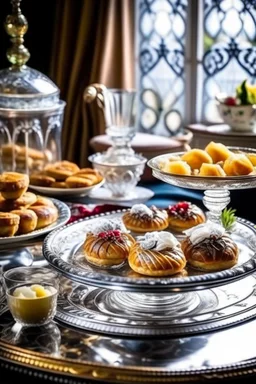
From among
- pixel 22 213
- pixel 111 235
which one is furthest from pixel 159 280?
pixel 22 213

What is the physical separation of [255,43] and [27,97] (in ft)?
5.39

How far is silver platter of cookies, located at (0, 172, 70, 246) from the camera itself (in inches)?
66.7

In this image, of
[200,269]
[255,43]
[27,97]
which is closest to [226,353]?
[200,269]

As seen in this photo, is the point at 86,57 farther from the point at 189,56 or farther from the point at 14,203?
the point at 14,203

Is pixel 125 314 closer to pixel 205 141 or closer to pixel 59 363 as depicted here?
pixel 59 363

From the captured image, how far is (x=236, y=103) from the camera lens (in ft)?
9.79

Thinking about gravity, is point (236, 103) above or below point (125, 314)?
above

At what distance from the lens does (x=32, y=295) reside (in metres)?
1.34

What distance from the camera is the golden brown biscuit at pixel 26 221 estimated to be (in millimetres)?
1729

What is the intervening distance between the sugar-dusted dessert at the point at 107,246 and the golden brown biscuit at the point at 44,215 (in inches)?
11.9

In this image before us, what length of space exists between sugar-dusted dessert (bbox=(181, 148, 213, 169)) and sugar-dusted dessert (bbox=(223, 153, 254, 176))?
87 mm

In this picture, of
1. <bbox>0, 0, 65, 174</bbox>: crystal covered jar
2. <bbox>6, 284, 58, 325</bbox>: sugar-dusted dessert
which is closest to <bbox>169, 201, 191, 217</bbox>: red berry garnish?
<bbox>6, 284, 58, 325</bbox>: sugar-dusted dessert

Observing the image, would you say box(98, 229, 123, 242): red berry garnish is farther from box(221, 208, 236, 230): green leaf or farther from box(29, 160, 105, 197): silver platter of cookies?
box(29, 160, 105, 197): silver platter of cookies

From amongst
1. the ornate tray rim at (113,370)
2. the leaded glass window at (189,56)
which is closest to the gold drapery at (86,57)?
the leaded glass window at (189,56)
